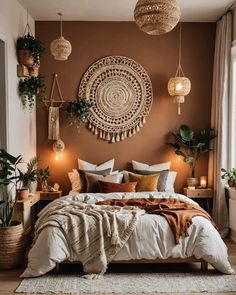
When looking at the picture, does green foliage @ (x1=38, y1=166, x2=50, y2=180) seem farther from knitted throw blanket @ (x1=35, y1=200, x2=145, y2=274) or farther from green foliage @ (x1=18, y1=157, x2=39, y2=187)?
knitted throw blanket @ (x1=35, y1=200, x2=145, y2=274)

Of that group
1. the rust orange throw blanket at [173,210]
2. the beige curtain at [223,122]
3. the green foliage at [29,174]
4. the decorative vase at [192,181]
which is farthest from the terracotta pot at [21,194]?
the beige curtain at [223,122]

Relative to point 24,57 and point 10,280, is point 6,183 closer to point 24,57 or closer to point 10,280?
point 10,280

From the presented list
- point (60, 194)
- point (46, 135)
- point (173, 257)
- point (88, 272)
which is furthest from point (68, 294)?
point (46, 135)

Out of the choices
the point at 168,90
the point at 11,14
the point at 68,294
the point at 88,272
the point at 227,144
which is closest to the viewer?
the point at 68,294

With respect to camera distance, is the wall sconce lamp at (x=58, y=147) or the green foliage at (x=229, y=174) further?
the wall sconce lamp at (x=58, y=147)

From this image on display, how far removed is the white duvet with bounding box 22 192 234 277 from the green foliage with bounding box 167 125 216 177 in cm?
211

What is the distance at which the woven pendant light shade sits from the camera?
140 inches

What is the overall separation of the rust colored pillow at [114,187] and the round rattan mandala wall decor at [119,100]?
99 centimetres

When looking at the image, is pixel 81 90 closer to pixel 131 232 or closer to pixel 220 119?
pixel 220 119

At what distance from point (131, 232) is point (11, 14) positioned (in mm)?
3110

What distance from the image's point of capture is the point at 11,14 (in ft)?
17.1

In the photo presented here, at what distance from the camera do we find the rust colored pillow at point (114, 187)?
5.68 m

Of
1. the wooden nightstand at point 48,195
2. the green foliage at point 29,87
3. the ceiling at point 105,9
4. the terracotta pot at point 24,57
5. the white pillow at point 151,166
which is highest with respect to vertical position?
the ceiling at point 105,9

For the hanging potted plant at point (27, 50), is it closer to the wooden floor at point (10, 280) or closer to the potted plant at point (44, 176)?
the potted plant at point (44, 176)
